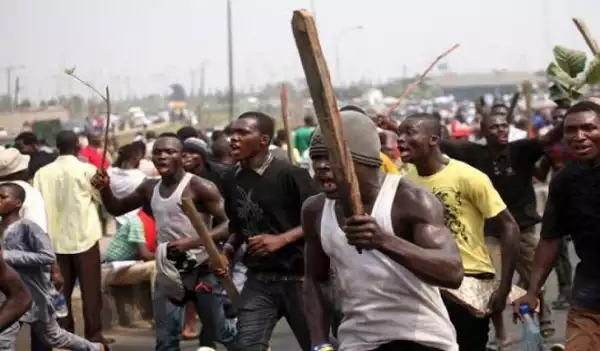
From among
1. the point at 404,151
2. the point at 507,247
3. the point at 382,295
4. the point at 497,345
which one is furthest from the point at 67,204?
the point at 382,295

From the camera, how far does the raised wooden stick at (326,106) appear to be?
4055 millimetres

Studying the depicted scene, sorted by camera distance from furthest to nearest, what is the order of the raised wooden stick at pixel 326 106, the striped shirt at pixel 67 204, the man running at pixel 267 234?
1. the striped shirt at pixel 67 204
2. the man running at pixel 267 234
3. the raised wooden stick at pixel 326 106

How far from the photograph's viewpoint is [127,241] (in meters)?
11.6

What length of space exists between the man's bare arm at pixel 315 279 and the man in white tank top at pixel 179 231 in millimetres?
2667

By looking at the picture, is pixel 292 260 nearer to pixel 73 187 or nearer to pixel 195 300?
pixel 195 300

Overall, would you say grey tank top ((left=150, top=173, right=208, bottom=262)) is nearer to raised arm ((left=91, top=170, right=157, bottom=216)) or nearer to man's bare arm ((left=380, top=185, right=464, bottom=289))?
raised arm ((left=91, top=170, right=157, bottom=216))

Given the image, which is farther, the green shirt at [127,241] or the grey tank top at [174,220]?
the green shirt at [127,241]

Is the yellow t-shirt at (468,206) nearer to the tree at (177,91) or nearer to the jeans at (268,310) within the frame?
the jeans at (268,310)

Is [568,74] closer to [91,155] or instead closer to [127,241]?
[127,241]

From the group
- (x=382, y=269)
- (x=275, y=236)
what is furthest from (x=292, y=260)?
(x=382, y=269)

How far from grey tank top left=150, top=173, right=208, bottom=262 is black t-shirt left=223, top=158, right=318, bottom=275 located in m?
0.84

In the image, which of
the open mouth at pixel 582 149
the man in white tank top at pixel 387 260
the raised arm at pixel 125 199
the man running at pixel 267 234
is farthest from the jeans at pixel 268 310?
the man in white tank top at pixel 387 260

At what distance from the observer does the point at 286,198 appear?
730 cm

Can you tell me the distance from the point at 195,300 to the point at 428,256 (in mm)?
3833
